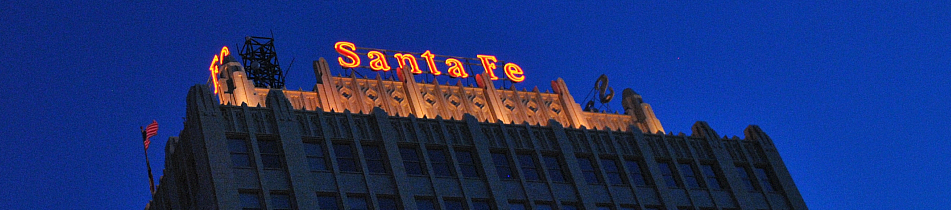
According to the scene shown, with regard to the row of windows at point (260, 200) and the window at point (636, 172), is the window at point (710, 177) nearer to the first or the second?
the window at point (636, 172)

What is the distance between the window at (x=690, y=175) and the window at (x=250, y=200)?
23.3m

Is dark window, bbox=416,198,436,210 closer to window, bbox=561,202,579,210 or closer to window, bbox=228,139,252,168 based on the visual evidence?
window, bbox=561,202,579,210

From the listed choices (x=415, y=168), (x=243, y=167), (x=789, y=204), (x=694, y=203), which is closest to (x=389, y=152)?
(x=415, y=168)

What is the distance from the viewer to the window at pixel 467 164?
59.6m

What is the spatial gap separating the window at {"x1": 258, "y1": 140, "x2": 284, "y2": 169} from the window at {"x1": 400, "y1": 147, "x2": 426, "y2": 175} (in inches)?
231

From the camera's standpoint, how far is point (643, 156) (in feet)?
214

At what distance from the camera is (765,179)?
68500 millimetres

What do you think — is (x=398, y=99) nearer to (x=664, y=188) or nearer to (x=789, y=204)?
(x=664, y=188)

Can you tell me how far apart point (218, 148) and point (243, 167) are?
1327mm

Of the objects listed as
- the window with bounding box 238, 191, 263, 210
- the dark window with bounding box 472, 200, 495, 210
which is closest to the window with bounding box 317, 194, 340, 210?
the window with bounding box 238, 191, 263, 210

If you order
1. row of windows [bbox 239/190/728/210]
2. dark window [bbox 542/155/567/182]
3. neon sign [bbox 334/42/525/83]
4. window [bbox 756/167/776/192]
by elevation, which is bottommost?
row of windows [bbox 239/190/728/210]

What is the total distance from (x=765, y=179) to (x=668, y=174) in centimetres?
636

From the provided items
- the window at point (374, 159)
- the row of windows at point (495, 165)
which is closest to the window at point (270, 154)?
the row of windows at point (495, 165)

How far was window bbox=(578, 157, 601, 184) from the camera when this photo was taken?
206ft
